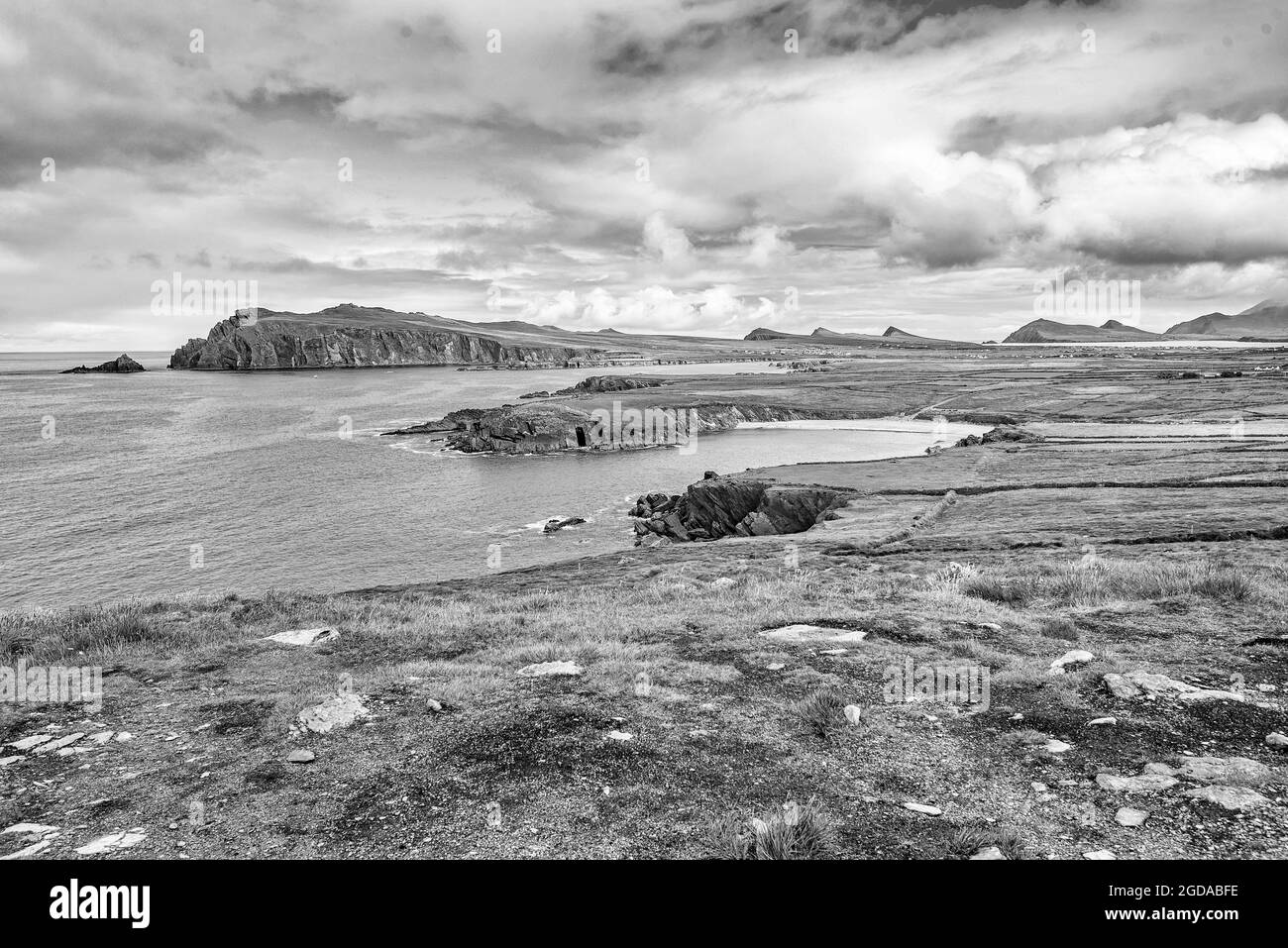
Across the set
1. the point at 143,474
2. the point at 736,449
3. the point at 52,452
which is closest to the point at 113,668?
the point at 143,474

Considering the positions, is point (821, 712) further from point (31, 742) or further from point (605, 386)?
point (605, 386)

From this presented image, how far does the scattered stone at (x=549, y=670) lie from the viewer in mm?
11750

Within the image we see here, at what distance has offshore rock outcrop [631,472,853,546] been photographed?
4541 cm

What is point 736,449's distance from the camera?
327ft

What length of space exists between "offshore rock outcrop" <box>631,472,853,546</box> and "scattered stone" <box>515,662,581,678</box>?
29672mm

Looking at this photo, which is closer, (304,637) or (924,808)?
(924,808)

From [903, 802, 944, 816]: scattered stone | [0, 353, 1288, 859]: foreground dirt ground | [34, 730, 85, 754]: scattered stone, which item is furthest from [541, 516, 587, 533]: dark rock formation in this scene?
[903, 802, 944, 816]: scattered stone

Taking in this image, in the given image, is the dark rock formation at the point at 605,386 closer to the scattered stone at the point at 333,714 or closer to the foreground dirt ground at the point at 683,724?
the foreground dirt ground at the point at 683,724

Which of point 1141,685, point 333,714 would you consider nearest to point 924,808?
point 1141,685

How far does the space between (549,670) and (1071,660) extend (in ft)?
28.7

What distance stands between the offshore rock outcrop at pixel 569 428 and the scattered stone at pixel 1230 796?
301 feet

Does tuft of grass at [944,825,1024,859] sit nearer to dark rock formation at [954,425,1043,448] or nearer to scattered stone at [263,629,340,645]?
scattered stone at [263,629,340,645]

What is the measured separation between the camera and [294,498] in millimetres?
66500
